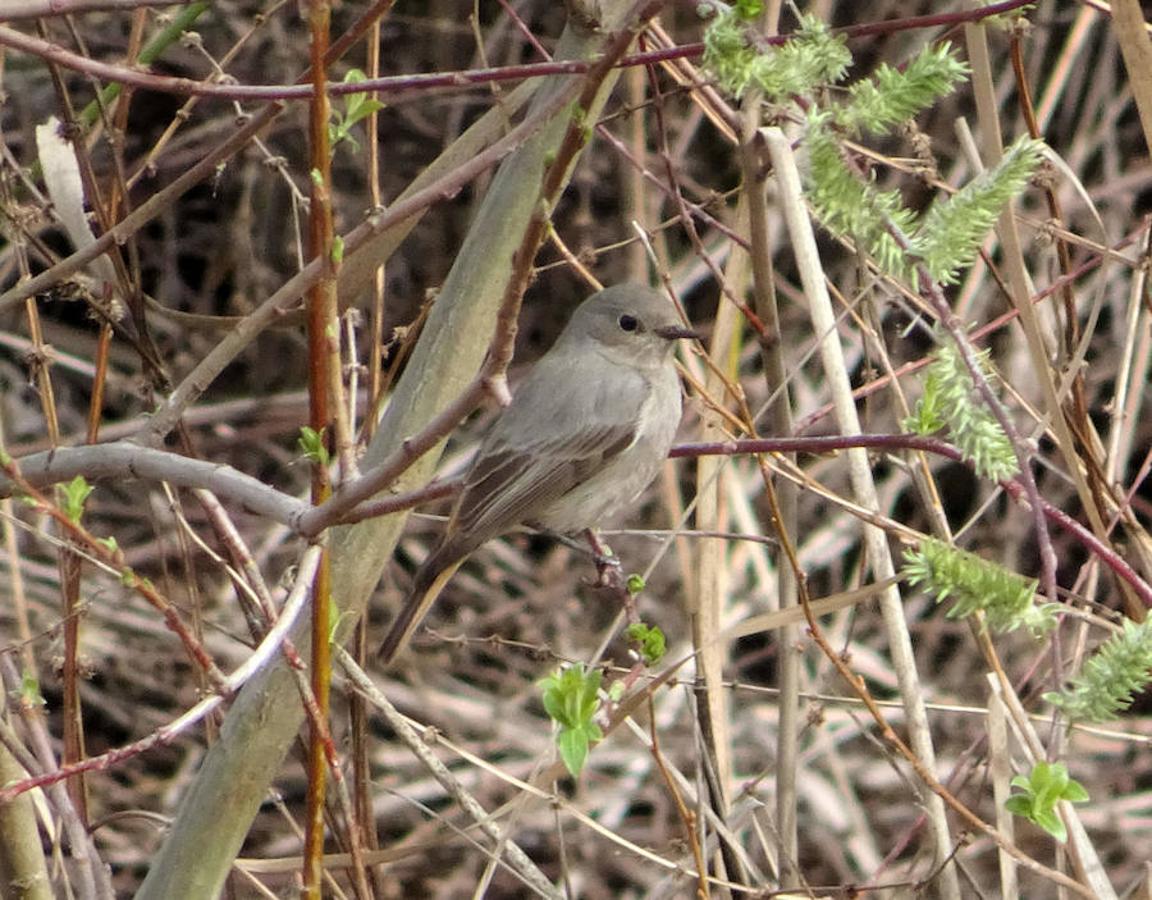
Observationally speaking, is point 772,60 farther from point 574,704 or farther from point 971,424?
point 574,704

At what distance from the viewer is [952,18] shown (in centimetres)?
257

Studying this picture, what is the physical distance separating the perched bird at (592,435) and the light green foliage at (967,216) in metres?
2.06

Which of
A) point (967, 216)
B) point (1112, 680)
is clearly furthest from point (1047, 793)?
point (967, 216)

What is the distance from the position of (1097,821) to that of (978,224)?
4793 millimetres

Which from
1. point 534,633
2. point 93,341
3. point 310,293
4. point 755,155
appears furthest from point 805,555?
point 310,293

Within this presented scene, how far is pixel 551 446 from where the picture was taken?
13.3 feet

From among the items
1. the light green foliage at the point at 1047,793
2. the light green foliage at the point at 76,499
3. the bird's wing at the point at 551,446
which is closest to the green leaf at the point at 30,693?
the light green foliage at the point at 76,499

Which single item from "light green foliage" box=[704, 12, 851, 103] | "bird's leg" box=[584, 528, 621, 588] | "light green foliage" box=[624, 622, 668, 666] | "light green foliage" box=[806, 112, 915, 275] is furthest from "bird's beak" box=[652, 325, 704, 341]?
"light green foliage" box=[806, 112, 915, 275]

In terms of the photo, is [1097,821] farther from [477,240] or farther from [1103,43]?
[477,240]

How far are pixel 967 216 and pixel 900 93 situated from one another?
0.16 metres

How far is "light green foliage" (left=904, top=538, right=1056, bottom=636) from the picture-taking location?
5.70 feet

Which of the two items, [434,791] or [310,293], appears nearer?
[310,293]

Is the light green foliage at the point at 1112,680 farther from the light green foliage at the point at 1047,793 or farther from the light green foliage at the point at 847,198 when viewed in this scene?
the light green foliage at the point at 847,198

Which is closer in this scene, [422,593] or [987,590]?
[987,590]
